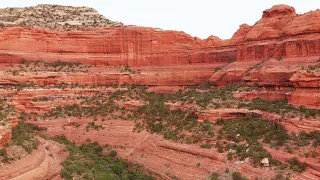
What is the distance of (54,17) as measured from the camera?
165ft

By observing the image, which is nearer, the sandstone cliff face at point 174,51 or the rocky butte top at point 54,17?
the sandstone cliff face at point 174,51

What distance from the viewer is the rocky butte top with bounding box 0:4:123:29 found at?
149 ft

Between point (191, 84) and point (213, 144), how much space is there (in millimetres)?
15270

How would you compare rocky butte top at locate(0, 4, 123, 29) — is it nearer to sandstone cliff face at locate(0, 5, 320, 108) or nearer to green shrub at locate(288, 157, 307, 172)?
sandstone cliff face at locate(0, 5, 320, 108)

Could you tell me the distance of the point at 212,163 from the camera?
2317 cm

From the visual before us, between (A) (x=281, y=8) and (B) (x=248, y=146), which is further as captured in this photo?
(A) (x=281, y=8)

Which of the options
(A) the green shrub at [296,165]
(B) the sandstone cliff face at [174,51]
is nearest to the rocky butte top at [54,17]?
(B) the sandstone cliff face at [174,51]

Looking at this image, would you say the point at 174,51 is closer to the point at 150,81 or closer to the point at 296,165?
the point at 150,81

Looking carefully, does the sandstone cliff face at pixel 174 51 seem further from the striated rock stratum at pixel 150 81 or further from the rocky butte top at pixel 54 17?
the rocky butte top at pixel 54 17

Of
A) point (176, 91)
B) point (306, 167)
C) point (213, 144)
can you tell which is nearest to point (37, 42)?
point (176, 91)

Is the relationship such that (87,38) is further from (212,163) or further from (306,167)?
(306,167)

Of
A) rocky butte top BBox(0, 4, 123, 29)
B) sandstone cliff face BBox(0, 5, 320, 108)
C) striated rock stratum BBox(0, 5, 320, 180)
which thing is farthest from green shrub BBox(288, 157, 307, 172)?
rocky butte top BBox(0, 4, 123, 29)

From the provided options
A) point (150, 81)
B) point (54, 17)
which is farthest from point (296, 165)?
point (54, 17)

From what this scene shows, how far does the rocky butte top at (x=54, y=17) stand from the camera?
149ft
